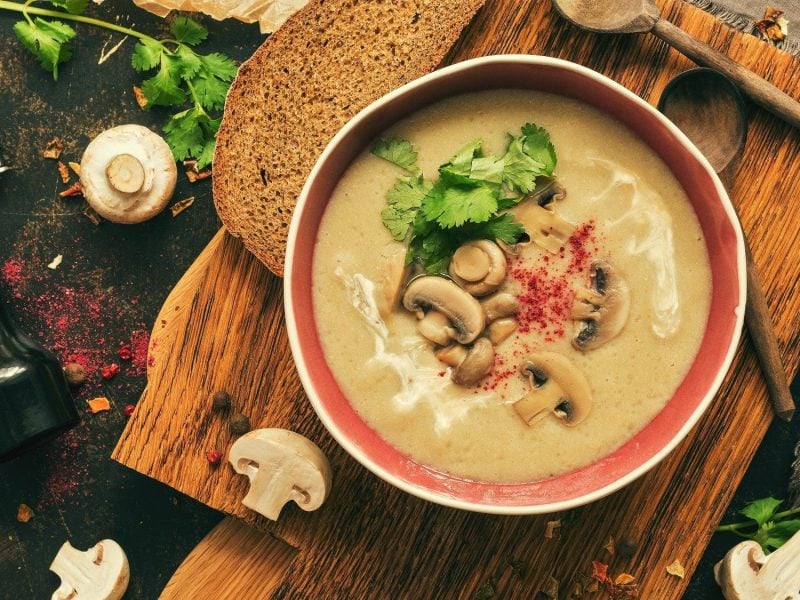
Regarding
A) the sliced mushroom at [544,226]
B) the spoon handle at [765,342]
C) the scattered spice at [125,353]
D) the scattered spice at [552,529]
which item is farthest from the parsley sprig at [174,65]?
the spoon handle at [765,342]

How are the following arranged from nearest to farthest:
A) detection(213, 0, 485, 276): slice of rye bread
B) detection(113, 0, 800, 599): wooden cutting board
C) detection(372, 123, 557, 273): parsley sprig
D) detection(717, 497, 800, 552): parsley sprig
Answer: detection(372, 123, 557, 273): parsley sprig, detection(113, 0, 800, 599): wooden cutting board, detection(213, 0, 485, 276): slice of rye bread, detection(717, 497, 800, 552): parsley sprig

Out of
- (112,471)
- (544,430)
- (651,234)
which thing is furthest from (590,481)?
(112,471)

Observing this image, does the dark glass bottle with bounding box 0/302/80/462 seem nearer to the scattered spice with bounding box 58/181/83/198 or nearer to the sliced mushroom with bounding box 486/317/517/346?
the scattered spice with bounding box 58/181/83/198

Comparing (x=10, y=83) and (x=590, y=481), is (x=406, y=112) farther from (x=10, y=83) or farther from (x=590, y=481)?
(x=10, y=83)

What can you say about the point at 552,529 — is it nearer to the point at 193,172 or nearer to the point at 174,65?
the point at 193,172

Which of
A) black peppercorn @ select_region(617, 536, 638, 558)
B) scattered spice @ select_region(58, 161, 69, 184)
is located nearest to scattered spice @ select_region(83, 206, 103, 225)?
scattered spice @ select_region(58, 161, 69, 184)

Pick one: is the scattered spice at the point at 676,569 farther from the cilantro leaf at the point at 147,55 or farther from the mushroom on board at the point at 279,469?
the cilantro leaf at the point at 147,55
